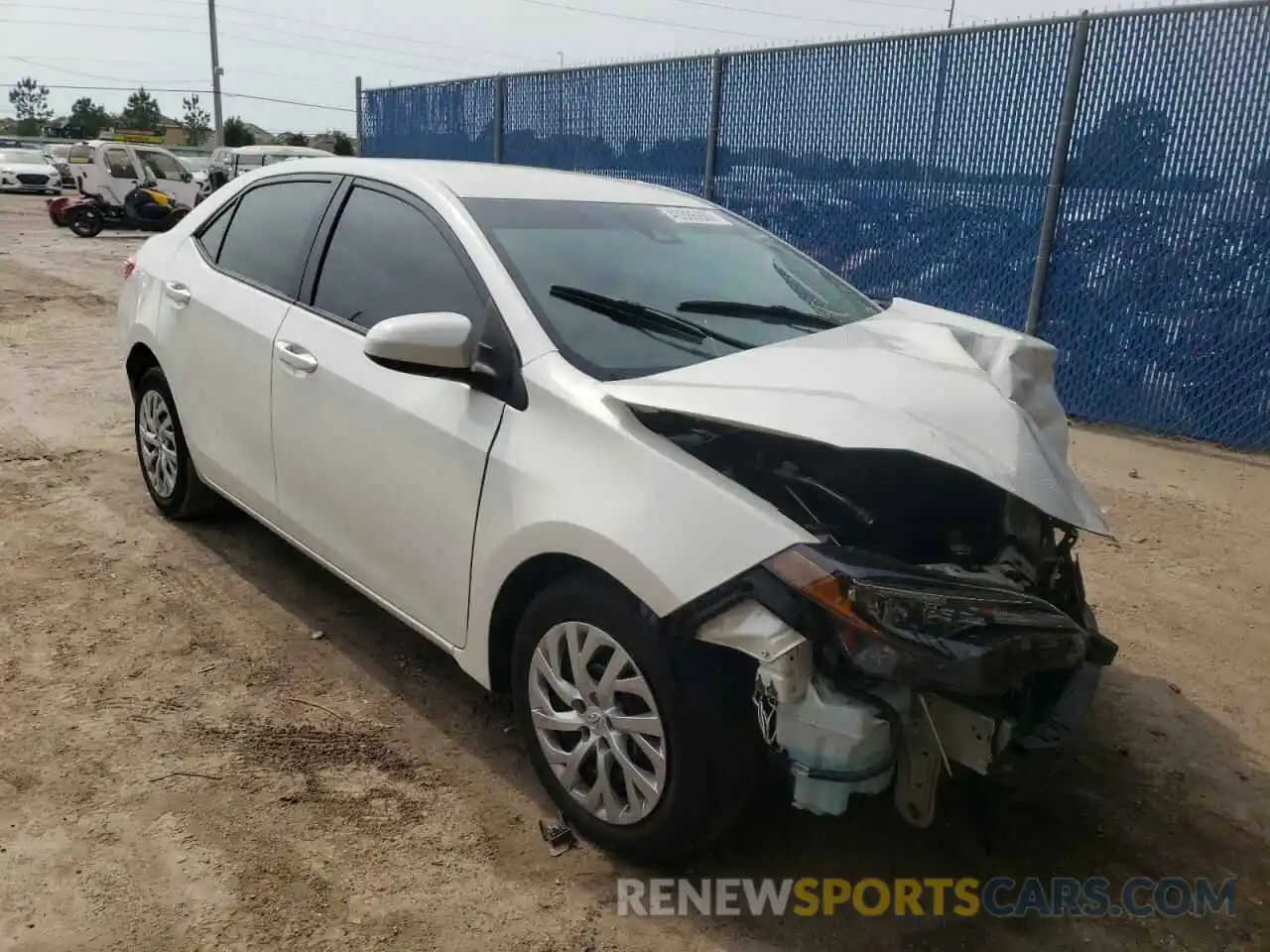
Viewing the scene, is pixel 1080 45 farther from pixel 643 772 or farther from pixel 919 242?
pixel 643 772

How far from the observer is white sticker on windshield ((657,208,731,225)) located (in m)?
3.85

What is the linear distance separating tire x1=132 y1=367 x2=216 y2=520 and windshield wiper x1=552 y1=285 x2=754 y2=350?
2333 millimetres

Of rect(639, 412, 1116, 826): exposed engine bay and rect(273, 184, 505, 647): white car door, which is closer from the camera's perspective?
rect(639, 412, 1116, 826): exposed engine bay

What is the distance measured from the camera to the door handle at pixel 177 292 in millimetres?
4477

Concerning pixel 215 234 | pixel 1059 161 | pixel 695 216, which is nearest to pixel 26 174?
pixel 215 234

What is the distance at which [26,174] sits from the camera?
3353cm

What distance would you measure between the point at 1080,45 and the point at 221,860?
7.25 m

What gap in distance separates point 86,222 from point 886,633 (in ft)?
73.0

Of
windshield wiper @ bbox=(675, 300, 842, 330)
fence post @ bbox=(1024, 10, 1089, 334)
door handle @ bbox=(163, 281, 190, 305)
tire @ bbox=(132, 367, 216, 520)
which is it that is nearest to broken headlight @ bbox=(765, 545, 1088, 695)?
windshield wiper @ bbox=(675, 300, 842, 330)

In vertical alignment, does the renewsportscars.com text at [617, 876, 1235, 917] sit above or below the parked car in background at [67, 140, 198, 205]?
below

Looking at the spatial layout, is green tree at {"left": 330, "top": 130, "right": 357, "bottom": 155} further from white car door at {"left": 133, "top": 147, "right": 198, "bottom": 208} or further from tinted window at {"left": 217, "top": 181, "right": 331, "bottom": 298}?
tinted window at {"left": 217, "top": 181, "right": 331, "bottom": 298}

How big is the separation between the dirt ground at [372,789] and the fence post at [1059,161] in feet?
10.1

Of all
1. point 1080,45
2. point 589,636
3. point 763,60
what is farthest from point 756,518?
point 763,60

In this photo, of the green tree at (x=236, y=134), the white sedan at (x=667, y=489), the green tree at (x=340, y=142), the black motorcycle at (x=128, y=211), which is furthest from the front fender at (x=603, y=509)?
the green tree at (x=236, y=134)
